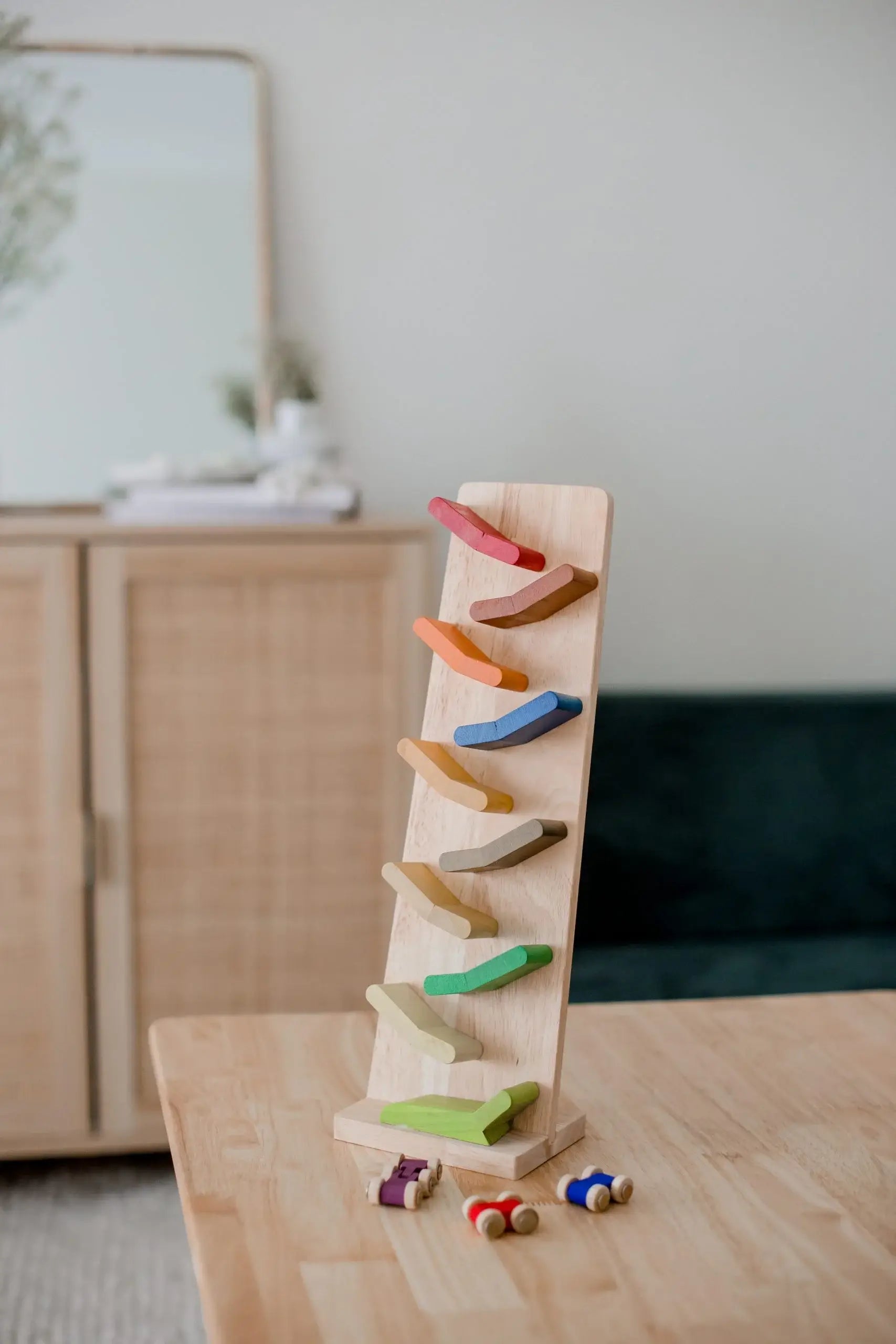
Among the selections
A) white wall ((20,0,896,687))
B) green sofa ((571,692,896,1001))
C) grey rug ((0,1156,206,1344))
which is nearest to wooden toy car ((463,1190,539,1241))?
grey rug ((0,1156,206,1344))

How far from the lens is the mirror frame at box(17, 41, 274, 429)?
271cm

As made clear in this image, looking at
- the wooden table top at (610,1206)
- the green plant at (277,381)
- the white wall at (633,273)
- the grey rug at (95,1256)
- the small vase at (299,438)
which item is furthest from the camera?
the white wall at (633,273)

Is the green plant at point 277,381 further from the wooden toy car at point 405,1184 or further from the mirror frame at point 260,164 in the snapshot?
the wooden toy car at point 405,1184

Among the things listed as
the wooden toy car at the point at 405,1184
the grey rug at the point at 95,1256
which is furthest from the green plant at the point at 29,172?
the wooden toy car at the point at 405,1184

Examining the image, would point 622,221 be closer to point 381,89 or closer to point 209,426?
point 381,89

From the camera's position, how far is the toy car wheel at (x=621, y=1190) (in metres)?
0.97

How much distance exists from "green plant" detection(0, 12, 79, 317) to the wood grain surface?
1914 millimetres

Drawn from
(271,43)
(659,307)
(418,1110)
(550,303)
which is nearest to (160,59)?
(271,43)

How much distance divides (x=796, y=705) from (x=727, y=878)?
0.41 metres

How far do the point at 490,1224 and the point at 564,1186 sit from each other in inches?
3.4

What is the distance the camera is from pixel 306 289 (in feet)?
9.35

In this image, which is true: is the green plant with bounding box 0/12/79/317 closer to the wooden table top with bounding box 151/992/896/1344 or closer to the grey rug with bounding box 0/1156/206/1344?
the grey rug with bounding box 0/1156/206/1344

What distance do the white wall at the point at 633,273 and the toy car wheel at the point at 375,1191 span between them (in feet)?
6.88

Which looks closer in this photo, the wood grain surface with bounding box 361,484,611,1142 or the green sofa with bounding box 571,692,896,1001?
the wood grain surface with bounding box 361,484,611,1142
